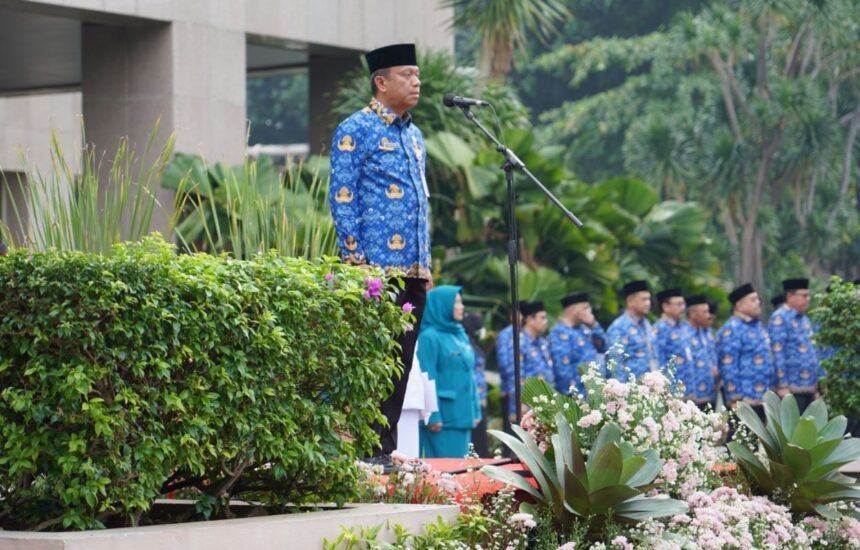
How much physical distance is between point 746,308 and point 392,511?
9.29 meters

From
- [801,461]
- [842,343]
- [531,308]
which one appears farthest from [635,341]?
[801,461]

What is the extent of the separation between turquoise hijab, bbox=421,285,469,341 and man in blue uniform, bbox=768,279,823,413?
4.18m

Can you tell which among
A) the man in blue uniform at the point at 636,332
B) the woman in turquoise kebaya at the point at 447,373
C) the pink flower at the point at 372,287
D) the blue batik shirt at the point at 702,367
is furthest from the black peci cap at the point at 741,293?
the pink flower at the point at 372,287

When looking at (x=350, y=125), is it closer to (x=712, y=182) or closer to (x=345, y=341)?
(x=345, y=341)

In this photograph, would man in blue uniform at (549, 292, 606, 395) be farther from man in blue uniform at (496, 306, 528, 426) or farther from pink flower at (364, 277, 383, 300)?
pink flower at (364, 277, 383, 300)

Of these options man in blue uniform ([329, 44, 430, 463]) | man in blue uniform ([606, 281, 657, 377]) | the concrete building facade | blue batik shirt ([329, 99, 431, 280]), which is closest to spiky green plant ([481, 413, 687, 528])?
man in blue uniform ([329, 44, 430, 463])

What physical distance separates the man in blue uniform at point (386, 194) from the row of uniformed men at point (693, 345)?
6.49 metres

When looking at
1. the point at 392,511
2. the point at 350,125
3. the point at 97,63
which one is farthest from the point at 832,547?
the point at 97,63

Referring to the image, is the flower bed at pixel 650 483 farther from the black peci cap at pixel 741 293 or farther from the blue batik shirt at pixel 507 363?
the black peci cap at pixel 741 293

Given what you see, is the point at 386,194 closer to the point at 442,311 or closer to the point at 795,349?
the point at 442,311

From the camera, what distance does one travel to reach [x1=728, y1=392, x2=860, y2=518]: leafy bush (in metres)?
7.31

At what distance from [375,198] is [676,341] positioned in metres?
7.56

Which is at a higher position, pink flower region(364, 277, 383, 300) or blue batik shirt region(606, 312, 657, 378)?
pink flower region(364, 277, 383, 300)

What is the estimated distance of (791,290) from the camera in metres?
14.7
